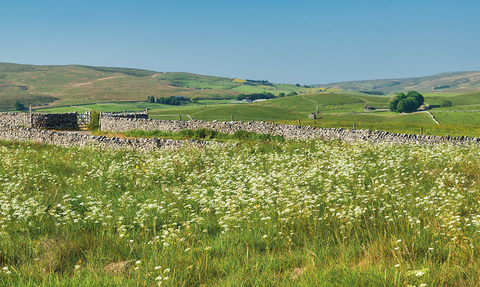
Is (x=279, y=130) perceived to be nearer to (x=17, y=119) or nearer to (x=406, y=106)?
(x=17, y=119)

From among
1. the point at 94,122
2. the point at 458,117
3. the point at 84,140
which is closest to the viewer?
the point at 84,140

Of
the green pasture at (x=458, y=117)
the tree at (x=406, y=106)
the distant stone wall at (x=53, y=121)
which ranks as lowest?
the distant stone wall at (x=53, y=121)

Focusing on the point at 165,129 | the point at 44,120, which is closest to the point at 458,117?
the point at 165,129

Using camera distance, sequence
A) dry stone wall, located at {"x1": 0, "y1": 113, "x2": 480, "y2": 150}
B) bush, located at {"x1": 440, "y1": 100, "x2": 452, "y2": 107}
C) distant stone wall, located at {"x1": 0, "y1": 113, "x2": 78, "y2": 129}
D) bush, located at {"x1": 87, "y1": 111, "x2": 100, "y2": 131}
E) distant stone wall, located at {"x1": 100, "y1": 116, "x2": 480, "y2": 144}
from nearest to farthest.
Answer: dry stone wall, located at {"x1": 0, "y1": 113, "x2": 480, "y2": 150}, distant stone wall, located at {"x1": 100, "y1": 116, "x2": 480, "y2": 144}, bush, located at {"x1": 87, "y1": 111, "x2": 100, "y2": 131}, distant stone wall, located at {"x1": 0, "y1": 113, "x2": 78, "y2": 129}, bush, located at {"x1": 440, "y1": 100, "x2": 452, "y2": 107}

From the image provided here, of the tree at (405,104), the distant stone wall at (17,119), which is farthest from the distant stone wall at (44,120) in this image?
the tree at (405,104)

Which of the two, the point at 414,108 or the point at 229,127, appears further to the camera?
the point at 414,108

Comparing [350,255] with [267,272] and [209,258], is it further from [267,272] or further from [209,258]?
[209,258]

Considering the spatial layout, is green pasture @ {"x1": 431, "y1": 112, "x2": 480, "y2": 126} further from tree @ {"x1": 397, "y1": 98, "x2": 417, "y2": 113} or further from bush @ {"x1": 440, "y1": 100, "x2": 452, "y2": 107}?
bush @ {"x1": 440, "y1": 100, "x2": 452, "y2": 107}

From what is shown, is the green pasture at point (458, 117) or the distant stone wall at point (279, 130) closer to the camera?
the distant stone wall at point (279, 130)

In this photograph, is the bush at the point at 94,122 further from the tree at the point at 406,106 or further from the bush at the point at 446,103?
the bush at the point at 446,103

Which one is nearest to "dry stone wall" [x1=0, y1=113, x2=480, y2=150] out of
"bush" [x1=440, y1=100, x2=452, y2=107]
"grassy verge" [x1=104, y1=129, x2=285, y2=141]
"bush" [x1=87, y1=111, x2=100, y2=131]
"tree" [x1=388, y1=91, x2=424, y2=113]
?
"bush" [x1=87, y1=111, x2=100, y2=131]

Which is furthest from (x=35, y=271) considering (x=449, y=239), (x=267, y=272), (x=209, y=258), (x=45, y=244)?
(x=449, y=239)

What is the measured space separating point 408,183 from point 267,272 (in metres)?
5.07

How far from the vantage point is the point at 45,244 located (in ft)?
16.7
